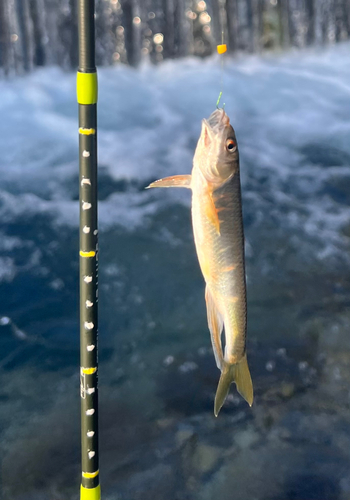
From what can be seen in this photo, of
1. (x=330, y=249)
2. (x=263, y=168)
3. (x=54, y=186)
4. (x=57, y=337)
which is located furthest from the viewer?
(x=263, y=168)

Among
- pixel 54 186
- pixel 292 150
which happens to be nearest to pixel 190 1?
pixel 292 150

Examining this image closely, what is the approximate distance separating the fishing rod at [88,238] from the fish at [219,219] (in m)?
0.30

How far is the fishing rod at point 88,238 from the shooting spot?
2.08 m

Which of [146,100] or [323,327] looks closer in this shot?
[323,327]

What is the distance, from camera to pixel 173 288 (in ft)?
19.3

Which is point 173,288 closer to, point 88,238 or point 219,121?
point 88,238

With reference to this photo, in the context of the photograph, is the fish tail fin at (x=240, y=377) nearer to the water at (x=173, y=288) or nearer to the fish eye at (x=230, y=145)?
the fish eye at (x=230, y=145)

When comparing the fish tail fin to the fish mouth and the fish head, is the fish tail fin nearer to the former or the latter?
the fish head

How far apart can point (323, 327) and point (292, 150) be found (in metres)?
3.64

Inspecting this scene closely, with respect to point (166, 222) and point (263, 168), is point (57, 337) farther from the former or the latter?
point (263, 168)

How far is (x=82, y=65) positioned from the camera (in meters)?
2.09

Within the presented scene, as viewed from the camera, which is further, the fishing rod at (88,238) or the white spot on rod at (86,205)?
the white spot on rod at (86,205)

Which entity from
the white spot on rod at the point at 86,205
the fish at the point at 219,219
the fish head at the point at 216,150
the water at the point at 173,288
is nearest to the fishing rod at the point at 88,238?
the white spot on rod at the point at 86,205

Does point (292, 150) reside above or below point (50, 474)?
above
